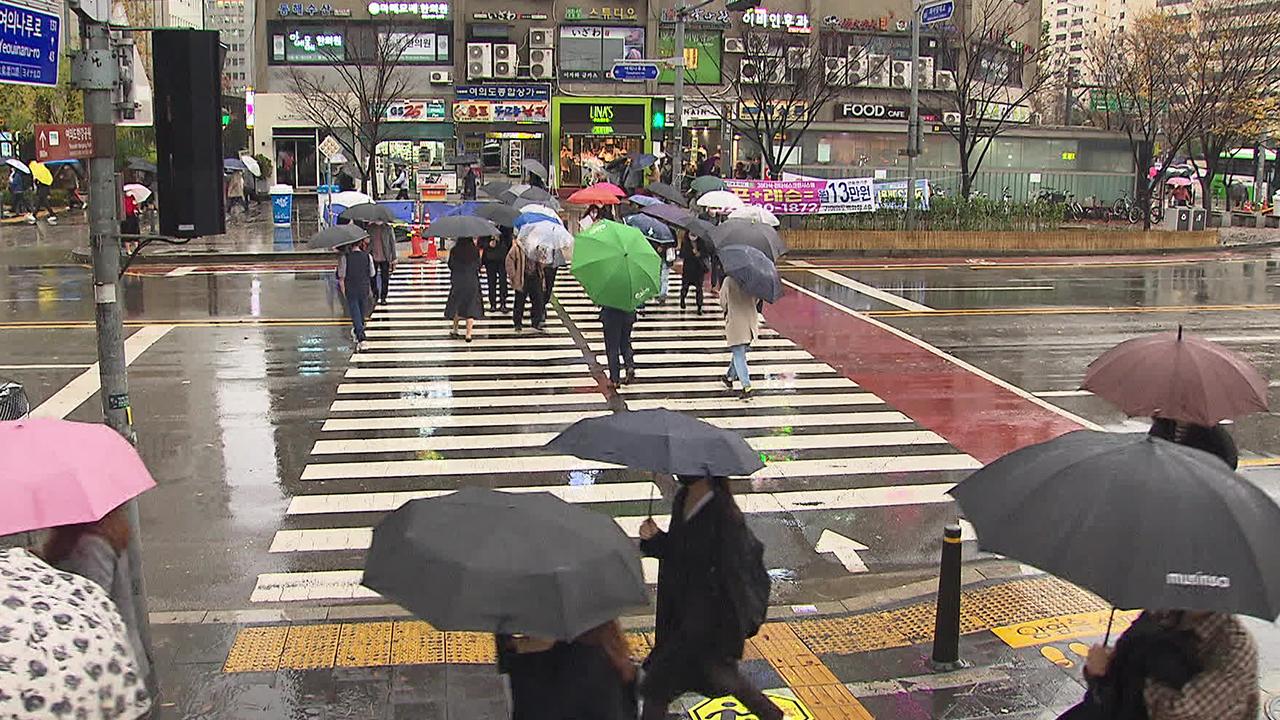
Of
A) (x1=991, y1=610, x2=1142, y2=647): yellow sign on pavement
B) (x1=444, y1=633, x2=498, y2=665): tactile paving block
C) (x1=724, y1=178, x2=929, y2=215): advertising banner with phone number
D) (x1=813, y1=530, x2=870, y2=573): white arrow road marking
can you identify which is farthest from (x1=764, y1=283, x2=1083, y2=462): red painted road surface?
(x1=724, y1=178, x2=929, y2=215): advertising banner with phone number

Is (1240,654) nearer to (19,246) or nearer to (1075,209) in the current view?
(19,246)

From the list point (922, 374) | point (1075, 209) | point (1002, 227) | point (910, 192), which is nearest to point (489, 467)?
point (922, 374)

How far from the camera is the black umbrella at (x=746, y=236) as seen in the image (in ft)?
47.2

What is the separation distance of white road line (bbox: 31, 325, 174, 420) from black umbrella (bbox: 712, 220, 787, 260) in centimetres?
680

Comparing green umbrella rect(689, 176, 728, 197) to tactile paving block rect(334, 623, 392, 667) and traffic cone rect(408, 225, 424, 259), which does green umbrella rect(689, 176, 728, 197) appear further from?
tactile paving block rect(334, 623, 392, 667)

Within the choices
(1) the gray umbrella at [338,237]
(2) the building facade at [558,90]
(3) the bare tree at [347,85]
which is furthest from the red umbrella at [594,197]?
(2) the building facade at [558,90]

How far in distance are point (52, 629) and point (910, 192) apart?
1120 inches

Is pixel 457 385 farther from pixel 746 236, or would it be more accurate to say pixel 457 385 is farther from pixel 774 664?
pixel 774 664

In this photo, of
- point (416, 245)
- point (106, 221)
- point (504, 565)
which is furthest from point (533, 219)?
point (504, 565)

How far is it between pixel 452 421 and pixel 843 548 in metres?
5.24

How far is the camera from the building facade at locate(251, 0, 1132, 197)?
171 feet

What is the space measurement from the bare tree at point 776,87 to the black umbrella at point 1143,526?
29.6 m

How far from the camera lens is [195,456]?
11.6 metres

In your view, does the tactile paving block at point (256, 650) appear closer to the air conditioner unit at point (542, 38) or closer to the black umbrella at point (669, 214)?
the black umbrella at point (669, 214)
